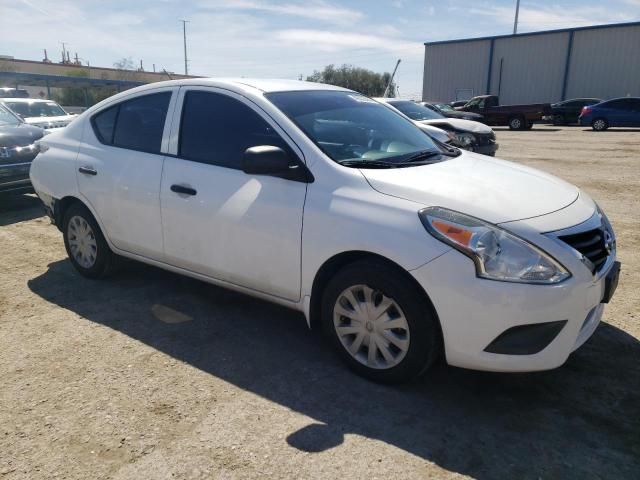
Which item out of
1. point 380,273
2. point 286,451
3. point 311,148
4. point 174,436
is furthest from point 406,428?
point 311,148

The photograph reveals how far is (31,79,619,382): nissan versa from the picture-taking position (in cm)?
259

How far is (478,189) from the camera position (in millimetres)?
2951

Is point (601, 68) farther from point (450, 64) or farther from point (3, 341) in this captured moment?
point (3, 341)

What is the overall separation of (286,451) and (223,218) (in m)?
1.55

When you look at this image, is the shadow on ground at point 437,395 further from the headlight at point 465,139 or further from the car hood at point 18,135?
the headlight at point 465,139

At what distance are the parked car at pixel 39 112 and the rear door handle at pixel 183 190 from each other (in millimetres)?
10224

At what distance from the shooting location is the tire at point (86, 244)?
445 centimetres

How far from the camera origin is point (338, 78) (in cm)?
6656

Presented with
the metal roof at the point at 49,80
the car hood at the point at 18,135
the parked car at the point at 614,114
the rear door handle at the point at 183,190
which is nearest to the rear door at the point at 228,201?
the rear door handle at the point at 183,190

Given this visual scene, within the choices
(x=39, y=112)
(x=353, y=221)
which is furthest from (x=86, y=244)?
(x=39, y=112)

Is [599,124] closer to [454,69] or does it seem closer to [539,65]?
[539,65]

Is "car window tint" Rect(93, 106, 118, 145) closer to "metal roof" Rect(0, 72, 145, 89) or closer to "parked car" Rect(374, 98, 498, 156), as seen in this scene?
"parked car" Rect(374, 98, 498, 156)

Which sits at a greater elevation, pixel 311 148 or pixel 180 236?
pixel 311 148

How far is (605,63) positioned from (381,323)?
121 ft
